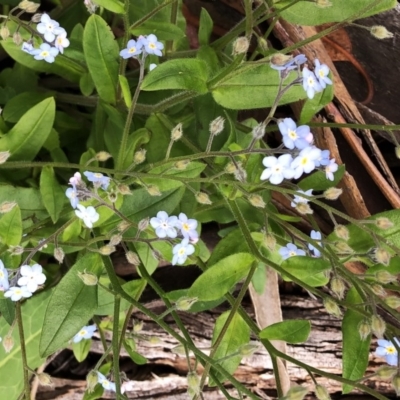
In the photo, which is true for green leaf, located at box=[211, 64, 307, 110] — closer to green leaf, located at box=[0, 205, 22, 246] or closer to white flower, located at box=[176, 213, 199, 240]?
white flower, located at box=[176, 213, 199, 240]

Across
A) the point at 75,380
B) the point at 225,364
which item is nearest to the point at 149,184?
the point at 225,364

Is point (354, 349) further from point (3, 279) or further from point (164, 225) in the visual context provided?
point (3, 279)

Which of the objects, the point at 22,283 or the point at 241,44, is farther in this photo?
the point at 22,283

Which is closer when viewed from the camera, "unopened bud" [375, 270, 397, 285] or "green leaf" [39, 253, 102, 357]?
"unopened bud" [375, 270, 397, 285]

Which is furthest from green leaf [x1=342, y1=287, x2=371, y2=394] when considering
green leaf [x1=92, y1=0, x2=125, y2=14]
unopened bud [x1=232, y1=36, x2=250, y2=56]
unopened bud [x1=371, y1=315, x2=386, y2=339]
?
green leaf [x1=92, y1=0, x2=125, y2=14]

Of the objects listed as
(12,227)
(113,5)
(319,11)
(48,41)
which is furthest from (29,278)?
(319,11)

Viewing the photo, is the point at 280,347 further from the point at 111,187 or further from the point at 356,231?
the point at 111,187

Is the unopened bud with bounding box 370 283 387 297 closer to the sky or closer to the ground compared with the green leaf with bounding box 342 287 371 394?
closer to the sky
